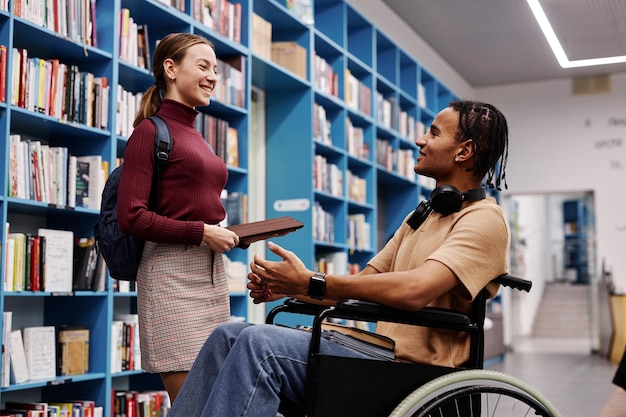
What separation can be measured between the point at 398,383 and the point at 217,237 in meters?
0.76

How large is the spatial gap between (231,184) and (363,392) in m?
3.14

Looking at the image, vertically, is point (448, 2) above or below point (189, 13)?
above

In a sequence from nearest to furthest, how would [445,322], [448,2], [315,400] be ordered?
[315,400], [445,322], [448,2]

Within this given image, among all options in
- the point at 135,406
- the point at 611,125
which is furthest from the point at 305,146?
the point at 611,125

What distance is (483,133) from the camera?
78.4 inches

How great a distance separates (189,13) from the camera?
4.21 metres

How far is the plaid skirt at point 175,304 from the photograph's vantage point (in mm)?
2164

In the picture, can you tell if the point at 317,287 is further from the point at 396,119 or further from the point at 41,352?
the point at 396,119

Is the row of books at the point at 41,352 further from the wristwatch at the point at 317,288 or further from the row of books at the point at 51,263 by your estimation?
the wristwatch at the point at 317,288

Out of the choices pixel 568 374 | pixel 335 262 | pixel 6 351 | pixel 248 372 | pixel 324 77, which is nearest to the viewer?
pixel 248 372

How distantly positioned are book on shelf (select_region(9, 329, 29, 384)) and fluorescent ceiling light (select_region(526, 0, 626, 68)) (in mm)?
4895

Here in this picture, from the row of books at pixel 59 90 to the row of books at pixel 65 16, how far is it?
14cm

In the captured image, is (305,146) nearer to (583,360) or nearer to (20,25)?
(20,25)

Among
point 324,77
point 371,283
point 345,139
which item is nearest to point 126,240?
point 371,283
